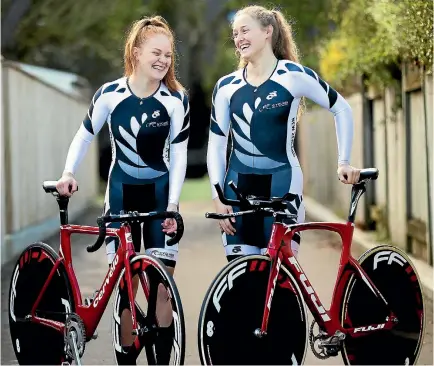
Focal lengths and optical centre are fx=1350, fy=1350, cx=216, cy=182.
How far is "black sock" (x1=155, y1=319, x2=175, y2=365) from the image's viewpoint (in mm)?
6387

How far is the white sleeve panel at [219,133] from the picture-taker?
6633 mm

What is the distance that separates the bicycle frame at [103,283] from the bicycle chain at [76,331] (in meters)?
0.02

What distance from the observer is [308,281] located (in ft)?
21.3

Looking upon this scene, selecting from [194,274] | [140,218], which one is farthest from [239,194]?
[194,274]

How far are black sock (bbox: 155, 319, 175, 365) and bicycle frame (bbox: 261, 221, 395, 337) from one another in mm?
463

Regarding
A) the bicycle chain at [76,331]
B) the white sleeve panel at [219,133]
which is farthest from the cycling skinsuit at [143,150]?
the bicycle chain at [76,331]

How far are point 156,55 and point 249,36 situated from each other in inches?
21.0

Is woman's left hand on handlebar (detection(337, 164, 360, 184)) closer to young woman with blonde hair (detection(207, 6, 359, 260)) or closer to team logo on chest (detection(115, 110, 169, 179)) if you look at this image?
young woman with blonde hair (detection(207, 6, 359, 260))

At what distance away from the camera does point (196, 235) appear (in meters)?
19.3

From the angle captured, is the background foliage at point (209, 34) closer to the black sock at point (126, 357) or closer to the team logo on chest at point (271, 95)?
the team logo on chest at point (271, 95)

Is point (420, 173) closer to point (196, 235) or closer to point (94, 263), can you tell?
point (94, 263)

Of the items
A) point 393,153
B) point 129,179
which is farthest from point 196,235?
point 129,179

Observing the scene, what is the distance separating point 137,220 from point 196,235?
12.7 metres

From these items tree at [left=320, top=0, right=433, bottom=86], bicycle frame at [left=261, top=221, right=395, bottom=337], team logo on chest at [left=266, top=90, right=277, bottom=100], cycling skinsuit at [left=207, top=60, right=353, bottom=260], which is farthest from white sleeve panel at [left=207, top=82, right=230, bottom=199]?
tree at [left=320, top=0, right=433, bottom=86]
